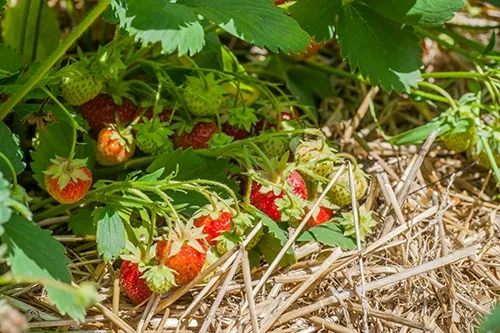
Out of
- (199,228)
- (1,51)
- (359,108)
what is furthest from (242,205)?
(359,108)

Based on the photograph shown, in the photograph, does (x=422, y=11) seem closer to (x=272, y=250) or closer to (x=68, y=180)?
(x=272, y=250)

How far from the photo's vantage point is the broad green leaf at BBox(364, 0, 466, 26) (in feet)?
5.06

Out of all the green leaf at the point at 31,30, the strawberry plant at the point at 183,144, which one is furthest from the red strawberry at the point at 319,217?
the green leaf at the point at 31,30

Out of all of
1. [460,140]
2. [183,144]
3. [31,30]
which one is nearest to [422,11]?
[460,140]

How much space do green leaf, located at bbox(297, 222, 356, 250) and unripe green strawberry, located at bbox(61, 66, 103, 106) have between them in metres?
0.47

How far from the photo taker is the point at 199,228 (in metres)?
1.33

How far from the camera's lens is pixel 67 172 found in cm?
132

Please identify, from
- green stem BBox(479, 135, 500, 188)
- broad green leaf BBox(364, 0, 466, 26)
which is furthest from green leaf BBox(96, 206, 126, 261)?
green stem BBox(479, 135, 500, 188)

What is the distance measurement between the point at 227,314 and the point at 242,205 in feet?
0.63

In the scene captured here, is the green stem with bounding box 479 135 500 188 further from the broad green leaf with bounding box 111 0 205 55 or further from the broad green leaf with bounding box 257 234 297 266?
the broad green leaf with bounding box 111 0 205 55

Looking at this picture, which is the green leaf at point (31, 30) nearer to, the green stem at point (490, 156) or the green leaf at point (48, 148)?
the green leaf at point (48, 148)

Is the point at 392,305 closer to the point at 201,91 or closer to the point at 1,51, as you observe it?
the point at 201,91

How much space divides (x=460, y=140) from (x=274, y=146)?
0.46 metres

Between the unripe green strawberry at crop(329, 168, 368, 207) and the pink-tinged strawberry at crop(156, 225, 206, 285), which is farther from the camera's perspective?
the unripe green strawberry at crop(329, 168, 368, 207)
